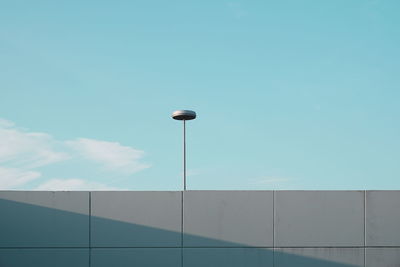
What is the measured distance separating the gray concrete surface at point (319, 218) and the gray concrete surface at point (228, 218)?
323 mm

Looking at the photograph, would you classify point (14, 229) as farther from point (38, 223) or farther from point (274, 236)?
point (274, 236)

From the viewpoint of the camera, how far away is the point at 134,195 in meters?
16.5

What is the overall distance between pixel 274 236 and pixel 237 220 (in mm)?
987

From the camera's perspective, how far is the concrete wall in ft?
53.8

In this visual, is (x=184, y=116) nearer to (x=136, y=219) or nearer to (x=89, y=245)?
(x=136, y=219)

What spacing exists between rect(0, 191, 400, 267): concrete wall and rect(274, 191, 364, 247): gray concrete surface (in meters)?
0.02

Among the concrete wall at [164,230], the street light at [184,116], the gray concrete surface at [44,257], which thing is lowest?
the gray concrete surface at [44,257]

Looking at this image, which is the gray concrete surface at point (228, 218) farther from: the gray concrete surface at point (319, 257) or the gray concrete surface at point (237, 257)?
the gray concrete surface at point (319, 257)

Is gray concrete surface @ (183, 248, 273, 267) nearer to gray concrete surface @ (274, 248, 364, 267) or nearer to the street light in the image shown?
gray concrete surface @ (274, 248, 364, 267)

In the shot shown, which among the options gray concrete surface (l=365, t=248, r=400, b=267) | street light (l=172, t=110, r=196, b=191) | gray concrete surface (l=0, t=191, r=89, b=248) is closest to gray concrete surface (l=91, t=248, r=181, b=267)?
gray concrete surface (l=0, t=191, r=89, b=248)

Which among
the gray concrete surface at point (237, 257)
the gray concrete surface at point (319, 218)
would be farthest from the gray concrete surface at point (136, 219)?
the gray concrete surface at point (319, 218)

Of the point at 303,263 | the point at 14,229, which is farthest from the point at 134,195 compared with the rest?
the point at 303,263

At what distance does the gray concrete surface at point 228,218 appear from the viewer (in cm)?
1645

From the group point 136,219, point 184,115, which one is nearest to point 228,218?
point 136,219
